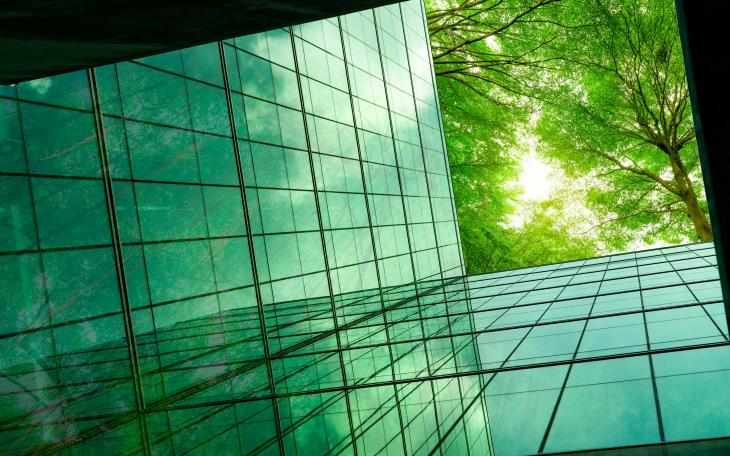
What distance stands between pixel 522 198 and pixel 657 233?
844 cm

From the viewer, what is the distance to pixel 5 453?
888cm

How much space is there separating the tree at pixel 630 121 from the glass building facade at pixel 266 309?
1610cm

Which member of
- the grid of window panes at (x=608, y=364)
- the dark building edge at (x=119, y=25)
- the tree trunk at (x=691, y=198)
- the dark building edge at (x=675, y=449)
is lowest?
the grid of window panes at (x=608, y=364)

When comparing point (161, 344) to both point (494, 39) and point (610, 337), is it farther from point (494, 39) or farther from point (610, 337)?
point (494, 39)

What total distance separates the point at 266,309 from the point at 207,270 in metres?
2.20

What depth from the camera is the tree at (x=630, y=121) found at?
33594 millimetres

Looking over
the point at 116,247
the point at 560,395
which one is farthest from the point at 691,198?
the point at 116,247

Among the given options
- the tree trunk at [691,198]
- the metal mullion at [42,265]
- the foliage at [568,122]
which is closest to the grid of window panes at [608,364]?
the metal mullion at [42,265]

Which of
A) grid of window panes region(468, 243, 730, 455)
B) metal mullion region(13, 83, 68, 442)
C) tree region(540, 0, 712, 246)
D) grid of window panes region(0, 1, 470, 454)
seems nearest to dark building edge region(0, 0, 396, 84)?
metal mullion region(13, 83, 68, 442)

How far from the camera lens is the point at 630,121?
36.5 m

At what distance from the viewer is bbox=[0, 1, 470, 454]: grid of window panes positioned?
354 inches

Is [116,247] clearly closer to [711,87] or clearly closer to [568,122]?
[711,87]

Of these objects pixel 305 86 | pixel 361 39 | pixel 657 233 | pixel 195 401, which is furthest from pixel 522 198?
pixel 195 401

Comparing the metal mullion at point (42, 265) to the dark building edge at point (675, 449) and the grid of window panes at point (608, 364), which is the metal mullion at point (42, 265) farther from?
the dark building edge at point (675, 449)
